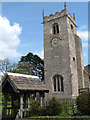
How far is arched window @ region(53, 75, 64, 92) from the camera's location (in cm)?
2115

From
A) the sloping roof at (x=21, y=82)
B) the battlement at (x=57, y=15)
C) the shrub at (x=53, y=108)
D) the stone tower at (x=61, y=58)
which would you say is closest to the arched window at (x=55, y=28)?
the stone tower at (x=61, y=58)

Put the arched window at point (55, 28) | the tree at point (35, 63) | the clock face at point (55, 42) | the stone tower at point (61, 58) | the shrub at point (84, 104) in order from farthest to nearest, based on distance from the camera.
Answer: the tree at point (35, 63) < the arched window at point (55, 28) < the clock face at point (55, 42) < the stone tower at point (61, 58) < the shrub at point (84, 104)

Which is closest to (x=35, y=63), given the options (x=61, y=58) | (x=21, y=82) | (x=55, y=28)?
(x=55, y=28)

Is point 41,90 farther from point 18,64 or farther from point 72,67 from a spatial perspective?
point 18,64

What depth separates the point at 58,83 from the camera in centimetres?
2156

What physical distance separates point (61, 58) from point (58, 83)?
4220 mm

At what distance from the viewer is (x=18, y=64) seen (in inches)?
1271

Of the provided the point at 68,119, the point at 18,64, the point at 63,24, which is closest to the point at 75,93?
the point at 63,24

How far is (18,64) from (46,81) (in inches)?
484

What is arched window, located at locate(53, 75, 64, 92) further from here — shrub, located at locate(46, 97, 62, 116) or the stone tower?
shrub, located at locate(46, 97, 62, 116)

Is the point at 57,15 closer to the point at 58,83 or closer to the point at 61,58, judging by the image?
the point at 61,58

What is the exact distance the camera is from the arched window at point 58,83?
21.1 m

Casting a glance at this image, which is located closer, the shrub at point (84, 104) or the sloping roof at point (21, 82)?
the sloping roof at point (21, 82)

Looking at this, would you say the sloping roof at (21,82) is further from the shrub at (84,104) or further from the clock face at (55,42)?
the clock face at (55,42)
